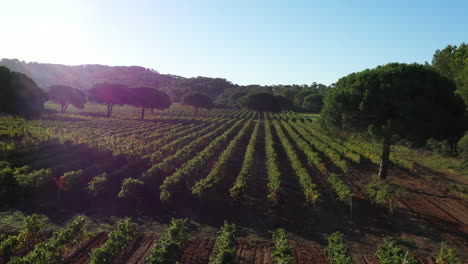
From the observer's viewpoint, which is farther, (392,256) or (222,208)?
(222,208)

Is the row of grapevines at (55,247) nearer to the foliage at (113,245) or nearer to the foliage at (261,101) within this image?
the foliage at (113,245)

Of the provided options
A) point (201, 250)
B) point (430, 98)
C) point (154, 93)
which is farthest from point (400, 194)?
point (154, 93)

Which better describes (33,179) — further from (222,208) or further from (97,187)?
(222,208)

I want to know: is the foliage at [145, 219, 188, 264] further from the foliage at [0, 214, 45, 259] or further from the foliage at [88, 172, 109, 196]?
the foliage at [88, 172, 109, 196]

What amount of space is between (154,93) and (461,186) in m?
54.1

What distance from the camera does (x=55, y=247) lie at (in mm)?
7883

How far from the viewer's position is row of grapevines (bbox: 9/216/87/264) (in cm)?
714

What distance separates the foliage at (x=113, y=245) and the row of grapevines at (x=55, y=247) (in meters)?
0.90

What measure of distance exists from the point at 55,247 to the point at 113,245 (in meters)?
1.58

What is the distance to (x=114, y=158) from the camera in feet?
66.4

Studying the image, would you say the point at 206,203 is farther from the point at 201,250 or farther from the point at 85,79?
the point at 85,79

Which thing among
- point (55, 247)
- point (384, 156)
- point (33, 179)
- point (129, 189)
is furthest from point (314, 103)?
point (55, 247)

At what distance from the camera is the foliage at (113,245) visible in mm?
7633

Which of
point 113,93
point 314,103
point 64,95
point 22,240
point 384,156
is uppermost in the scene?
point 314,103
